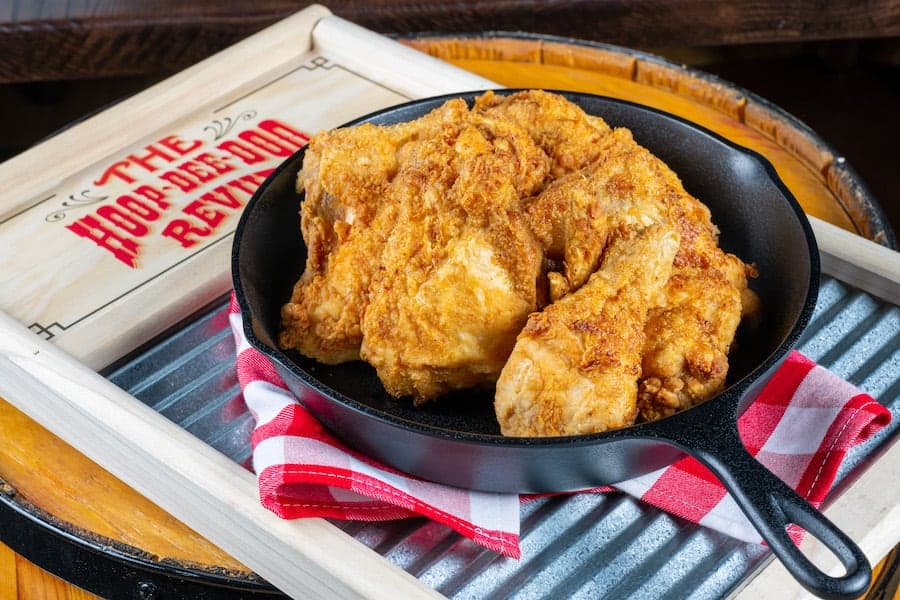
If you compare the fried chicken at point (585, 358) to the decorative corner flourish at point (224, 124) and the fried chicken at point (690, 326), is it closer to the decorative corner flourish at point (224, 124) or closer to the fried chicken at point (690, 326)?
the fried chicken at point (690, 326)

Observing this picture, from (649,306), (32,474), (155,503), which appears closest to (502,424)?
(649,306)

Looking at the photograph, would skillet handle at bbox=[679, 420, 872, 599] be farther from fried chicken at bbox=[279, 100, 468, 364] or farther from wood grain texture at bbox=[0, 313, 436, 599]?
fried chicken at bbox=[279, 100, 468, 364]

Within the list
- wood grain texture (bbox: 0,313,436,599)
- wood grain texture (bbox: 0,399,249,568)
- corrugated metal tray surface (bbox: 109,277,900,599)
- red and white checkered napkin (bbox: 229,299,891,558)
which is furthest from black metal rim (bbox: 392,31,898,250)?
wood grain texture (bbox: 0,399,249,568)

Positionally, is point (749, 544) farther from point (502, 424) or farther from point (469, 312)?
point (469, 312)

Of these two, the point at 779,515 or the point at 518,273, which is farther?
the point at 518,273

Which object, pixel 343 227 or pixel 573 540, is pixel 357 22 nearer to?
pixel 343 227

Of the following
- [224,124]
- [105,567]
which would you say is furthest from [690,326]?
[224,124]
